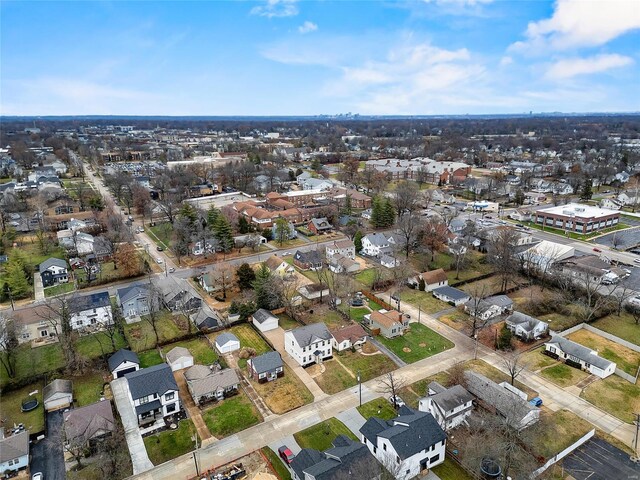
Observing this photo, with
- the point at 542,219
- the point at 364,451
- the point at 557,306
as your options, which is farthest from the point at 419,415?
the point at 542,219

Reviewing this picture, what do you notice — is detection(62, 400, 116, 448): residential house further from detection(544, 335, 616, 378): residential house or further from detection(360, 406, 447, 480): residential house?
detection(544, 335, 616, 378): residential house

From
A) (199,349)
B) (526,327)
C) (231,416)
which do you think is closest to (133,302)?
(199,349)

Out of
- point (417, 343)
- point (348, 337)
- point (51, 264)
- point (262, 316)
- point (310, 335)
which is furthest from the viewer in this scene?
point (51, 264)

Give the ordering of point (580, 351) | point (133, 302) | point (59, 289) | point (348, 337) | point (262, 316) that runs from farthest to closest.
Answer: point (59, 289) < point (133, 302) < point (262, 316) < point (348, 337) < point (580, 351)

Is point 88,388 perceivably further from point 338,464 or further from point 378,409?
point 378,409

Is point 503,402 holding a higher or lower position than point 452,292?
higher

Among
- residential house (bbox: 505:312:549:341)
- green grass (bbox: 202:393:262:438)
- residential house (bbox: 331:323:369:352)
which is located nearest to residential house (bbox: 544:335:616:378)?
residential house (bbox: 505:312:549:341)

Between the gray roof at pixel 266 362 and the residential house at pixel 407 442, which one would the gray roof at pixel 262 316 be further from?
the residential house at pixel 407 442
